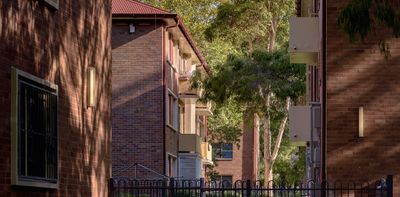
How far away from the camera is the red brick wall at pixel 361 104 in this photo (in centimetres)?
1972

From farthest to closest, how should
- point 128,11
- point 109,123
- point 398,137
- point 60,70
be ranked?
1. point 128,11
2. point 398,137
3. point 109,123
4. point 60,70

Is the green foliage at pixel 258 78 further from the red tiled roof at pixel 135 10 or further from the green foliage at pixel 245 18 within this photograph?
the green foliage at pixel 245 18

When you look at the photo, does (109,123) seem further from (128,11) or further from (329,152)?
(128,11)

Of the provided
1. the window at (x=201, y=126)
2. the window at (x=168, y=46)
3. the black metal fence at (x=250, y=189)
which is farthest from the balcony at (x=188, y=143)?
the black metal fence at (x=250, y=189)

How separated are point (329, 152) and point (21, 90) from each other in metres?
8.09

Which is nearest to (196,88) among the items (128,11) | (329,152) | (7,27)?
(128,11)

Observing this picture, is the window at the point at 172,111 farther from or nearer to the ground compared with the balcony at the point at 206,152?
farther from the ground

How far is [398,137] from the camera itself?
1970 cm

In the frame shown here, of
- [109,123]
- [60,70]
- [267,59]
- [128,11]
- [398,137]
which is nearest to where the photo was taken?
[60,70]

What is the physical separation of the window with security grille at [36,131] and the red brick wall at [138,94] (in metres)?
24.1

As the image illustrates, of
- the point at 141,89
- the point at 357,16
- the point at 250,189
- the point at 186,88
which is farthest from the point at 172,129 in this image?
the point at 357,16

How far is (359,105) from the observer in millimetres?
19906

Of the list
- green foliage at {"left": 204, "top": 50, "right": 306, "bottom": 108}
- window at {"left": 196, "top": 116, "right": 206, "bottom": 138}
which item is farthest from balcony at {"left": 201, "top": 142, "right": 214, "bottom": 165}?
green foliage at {"left": 204, "top": 50, "right": 306, "bottom": 108}

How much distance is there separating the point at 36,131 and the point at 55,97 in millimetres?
876
